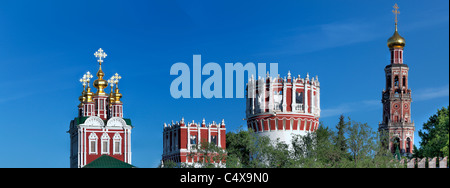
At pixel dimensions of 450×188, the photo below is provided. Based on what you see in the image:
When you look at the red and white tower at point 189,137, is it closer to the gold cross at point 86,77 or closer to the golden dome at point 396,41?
the gold cross at point 86,77

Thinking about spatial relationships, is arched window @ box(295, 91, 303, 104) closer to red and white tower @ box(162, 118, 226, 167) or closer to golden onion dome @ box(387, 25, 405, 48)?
red and white tower @ box(162, 118, 226, 167)

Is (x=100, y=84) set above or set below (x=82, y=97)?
above

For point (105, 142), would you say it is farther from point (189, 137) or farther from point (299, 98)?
point (299, 98)

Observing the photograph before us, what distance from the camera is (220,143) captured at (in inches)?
2554

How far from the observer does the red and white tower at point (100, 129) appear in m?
67.1

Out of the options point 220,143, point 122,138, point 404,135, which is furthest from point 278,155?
point 404,135

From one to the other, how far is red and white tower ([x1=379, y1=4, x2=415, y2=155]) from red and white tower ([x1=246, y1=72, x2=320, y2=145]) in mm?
34346

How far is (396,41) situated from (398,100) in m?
6.21

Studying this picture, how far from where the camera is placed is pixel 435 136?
251 ft

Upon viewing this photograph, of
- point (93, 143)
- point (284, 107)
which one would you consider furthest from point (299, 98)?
point (93, 143)
